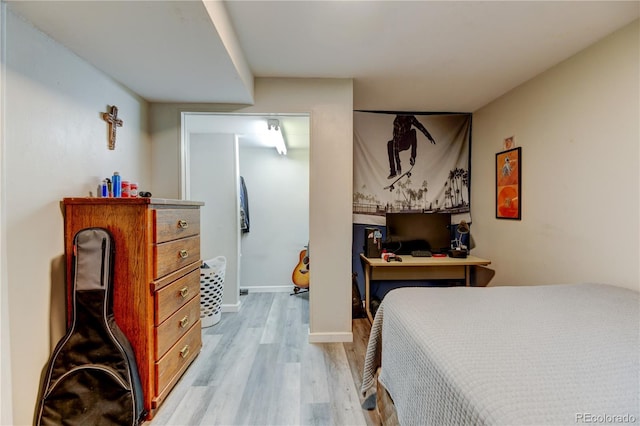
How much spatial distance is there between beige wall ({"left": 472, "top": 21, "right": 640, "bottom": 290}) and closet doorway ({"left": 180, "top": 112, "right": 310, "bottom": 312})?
191cm

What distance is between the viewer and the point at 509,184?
2479mm

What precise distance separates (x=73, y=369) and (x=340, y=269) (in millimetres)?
1749

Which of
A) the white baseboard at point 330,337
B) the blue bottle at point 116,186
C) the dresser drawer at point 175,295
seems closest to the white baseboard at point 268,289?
the white baseboard at point 330,337

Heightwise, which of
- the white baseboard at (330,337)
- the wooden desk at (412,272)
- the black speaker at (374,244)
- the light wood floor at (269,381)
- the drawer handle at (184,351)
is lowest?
the light wood floor at (269,381)

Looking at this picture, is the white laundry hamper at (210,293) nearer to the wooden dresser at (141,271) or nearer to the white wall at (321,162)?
the white wall at (321,162)

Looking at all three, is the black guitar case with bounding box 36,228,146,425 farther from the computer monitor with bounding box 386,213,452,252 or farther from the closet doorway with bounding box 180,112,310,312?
the computer monitor with bounding box 386,213,452,252

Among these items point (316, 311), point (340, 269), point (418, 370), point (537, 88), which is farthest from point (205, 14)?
point (537, 88)

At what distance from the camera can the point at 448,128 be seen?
3.10 metres

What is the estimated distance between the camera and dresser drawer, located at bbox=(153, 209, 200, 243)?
1.51 metres

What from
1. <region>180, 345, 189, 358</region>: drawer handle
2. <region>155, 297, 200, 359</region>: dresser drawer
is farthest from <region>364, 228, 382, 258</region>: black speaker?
<region>180, 345, 189, 358</region>: drawer handle

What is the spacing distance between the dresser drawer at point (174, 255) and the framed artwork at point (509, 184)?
2.71 m

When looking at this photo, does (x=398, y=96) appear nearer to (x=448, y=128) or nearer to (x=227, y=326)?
(x=448, y=128)

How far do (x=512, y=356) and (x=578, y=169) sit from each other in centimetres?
173

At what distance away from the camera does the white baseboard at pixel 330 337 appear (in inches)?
92.1
